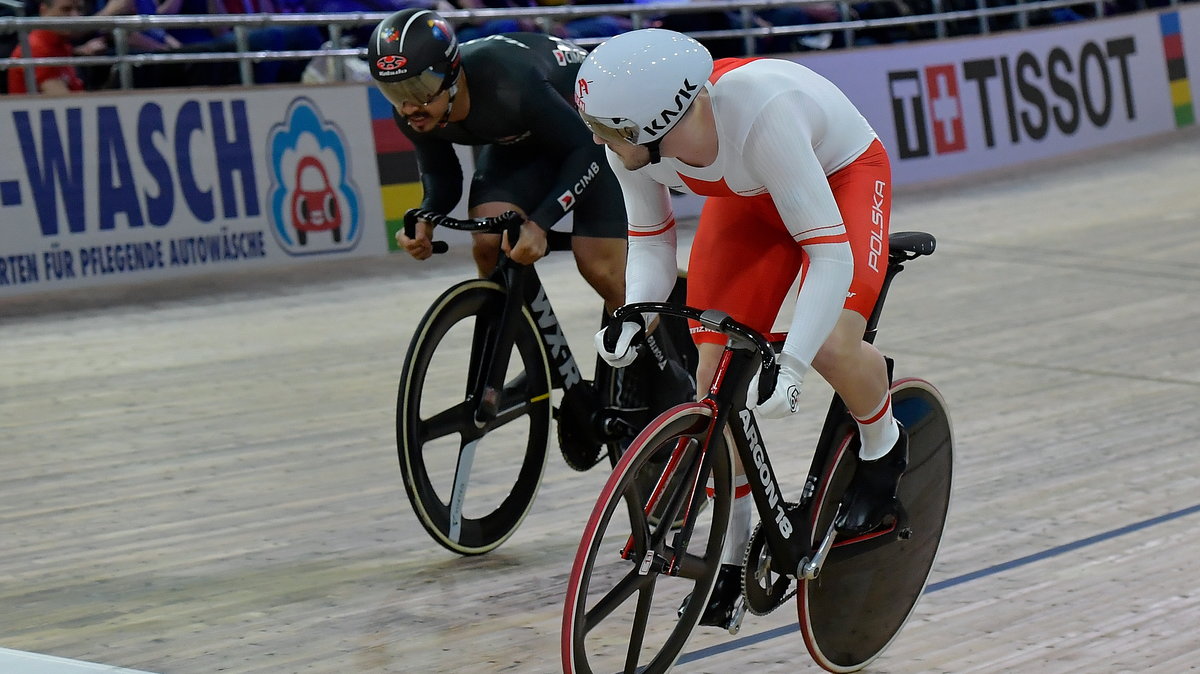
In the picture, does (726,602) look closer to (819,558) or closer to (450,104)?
(819,558)

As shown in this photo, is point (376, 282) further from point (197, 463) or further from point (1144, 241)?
point (1144, 241)

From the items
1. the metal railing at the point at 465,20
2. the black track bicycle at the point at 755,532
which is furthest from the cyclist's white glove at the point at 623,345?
the metal railing at the point at 465,20

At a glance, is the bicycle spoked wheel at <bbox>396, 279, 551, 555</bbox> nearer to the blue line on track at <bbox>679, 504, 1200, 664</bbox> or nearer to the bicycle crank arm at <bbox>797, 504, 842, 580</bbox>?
the blue line on track at <bbox>679, 504, 1200, 664</bbox>

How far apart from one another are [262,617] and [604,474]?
4.87ft

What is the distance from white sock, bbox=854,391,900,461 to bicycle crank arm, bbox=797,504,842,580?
0.14m

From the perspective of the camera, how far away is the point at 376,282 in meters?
8.09

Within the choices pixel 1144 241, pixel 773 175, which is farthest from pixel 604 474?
pixel 1144 241

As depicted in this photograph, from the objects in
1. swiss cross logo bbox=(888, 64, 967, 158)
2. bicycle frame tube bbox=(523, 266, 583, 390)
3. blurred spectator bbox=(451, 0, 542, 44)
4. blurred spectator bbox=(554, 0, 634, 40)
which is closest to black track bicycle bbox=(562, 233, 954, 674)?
bicycle frame tube bbox=(523, 266, 583, 390)

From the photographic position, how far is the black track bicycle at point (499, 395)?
3.65 meters

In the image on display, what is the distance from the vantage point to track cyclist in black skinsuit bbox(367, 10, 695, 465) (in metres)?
3.51

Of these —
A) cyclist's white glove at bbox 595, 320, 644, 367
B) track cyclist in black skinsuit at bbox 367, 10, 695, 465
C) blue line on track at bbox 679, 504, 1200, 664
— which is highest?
track cyclist in black skinsuit at bbox 367, 10, 695, 465

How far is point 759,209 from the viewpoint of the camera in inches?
112

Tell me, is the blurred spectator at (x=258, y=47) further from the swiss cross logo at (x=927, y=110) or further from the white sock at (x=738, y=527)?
the white sock at (x=738, y=527)

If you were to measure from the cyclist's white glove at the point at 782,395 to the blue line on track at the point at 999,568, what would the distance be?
2.62ft
